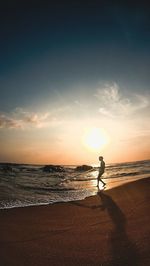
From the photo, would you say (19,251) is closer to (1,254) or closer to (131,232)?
(1,254)

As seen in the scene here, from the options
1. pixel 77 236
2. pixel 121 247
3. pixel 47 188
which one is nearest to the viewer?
pixel 121 247

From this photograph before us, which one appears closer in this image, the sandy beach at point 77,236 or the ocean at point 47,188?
the sandy beach at point 77,236

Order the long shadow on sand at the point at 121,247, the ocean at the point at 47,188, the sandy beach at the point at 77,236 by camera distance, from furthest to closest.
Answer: the ocean at the point at 47,188, the sandy beach at the point at 77,236, the long shadow on sand at the point at 121,247

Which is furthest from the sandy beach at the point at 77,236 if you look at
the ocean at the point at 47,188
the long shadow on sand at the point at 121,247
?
the ocean at the point at 47,188

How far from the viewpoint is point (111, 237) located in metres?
5.25

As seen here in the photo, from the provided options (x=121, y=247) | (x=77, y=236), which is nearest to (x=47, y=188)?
(x=77, y=236)

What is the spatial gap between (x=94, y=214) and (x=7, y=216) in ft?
8.29

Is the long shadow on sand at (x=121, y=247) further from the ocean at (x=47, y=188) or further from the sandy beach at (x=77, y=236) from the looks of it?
the ocean at (x=47, y=188)

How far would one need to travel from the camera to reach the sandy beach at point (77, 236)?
430 cm

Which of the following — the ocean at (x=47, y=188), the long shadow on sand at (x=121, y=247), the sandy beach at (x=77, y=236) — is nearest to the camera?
the long shadow on sand at (x=121, y=247)

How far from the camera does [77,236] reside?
18.1ft

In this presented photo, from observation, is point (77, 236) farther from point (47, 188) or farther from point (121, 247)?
point (47, 188)

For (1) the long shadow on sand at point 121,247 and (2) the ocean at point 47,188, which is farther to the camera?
(2) the ocean at point 47,188

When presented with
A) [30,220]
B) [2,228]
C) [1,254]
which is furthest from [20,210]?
[1,254]
